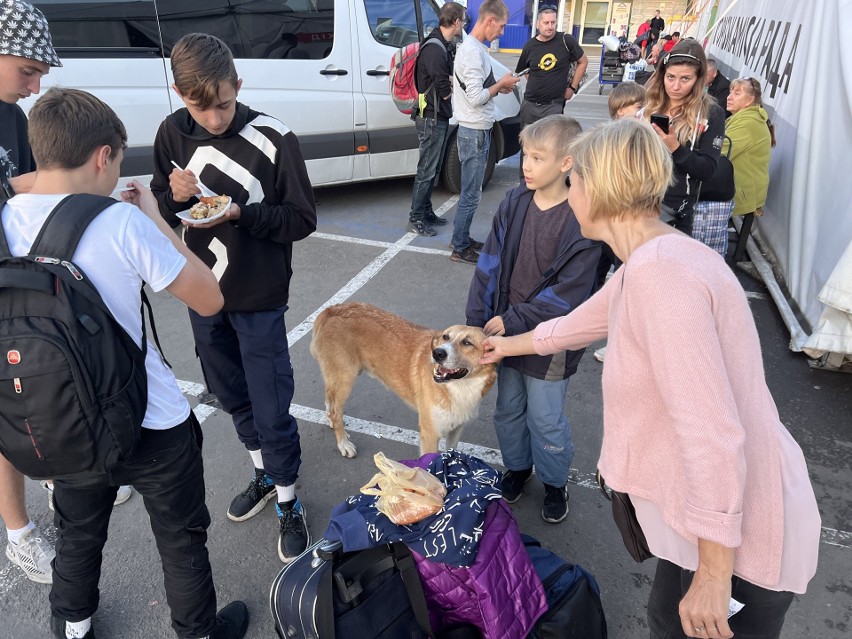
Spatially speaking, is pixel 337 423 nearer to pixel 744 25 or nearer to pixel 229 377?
pixel 229 377

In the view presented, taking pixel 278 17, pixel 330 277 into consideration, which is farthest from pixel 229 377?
pixel 278 17

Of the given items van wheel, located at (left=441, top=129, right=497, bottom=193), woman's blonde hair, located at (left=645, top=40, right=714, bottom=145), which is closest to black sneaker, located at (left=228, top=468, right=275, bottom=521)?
woman's blonde hair, located at (left=645, top=40, right=714, bottom=145)

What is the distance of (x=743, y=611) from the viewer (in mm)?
1464

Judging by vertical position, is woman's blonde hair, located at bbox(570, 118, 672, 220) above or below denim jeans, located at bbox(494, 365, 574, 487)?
above

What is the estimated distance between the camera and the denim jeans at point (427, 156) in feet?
20.1

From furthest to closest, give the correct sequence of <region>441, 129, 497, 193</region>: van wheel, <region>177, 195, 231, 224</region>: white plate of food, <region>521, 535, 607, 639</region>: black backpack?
<region>441, 129, 497, 193</region>: van wheel < <region>177, 195, 231, 224</region>: white plate of food < <region>521, 535, 607, 639</region>: black backpack

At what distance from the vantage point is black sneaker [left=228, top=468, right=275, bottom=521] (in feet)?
9.59

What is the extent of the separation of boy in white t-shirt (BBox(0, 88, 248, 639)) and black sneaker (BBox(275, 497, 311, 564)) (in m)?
0.38

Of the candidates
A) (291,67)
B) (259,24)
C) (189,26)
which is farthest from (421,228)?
(189,26)

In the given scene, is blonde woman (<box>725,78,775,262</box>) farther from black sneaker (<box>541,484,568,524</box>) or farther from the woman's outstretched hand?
the woman's outstretched hand

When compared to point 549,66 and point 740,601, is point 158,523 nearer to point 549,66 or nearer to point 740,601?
point 740,601

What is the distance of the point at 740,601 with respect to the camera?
1.44m

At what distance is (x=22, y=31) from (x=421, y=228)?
478 centimetres

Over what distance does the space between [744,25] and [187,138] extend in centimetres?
995
